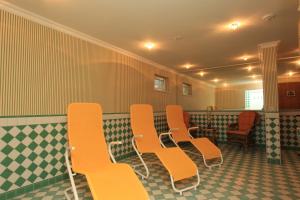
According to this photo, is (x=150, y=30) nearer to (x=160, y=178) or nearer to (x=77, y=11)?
(x=77, y=11)

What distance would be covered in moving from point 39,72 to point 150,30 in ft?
6.37

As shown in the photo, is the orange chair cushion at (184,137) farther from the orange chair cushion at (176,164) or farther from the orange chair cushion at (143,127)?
the orange chair cushion at (176,164)

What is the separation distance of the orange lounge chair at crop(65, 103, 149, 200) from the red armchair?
3705 mm

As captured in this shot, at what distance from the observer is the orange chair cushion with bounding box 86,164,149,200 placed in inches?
74.6

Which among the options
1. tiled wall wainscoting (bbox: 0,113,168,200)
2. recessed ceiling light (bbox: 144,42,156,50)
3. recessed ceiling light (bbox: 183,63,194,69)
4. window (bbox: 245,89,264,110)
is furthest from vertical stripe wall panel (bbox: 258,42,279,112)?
window (bbox: 245,89,264,110)

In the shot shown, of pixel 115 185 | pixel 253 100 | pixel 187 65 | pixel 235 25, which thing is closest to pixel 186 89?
pixel 187 65

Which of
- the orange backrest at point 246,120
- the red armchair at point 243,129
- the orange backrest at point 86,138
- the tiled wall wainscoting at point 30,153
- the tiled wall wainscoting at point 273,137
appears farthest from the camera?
the orange backrest at point 246,120

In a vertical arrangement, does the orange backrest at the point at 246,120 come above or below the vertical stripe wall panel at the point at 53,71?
below

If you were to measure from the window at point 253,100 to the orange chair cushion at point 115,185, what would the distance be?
29.1 feet

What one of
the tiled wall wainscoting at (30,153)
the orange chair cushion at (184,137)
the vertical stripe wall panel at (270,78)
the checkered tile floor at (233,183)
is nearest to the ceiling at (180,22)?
the vertical stripe wall panel at (270,78)

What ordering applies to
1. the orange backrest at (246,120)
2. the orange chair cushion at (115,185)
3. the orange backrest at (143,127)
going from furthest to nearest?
the orange backrest at (246,120) → the orange backrest at (143,127) → the orange chair cushion at (115,185)

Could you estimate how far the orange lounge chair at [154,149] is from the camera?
2.75 m

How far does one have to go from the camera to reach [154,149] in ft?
10.6

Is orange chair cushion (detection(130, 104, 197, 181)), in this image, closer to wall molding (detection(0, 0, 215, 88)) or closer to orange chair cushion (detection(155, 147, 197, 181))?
orange chair cushion (detection(155, 147, 197, 181))
